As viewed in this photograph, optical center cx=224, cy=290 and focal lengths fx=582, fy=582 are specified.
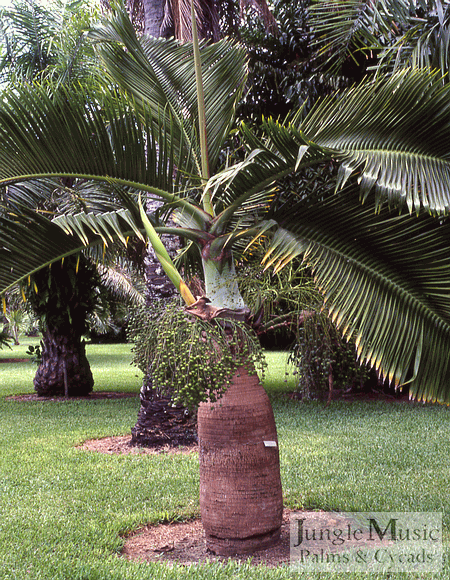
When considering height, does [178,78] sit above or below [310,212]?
above

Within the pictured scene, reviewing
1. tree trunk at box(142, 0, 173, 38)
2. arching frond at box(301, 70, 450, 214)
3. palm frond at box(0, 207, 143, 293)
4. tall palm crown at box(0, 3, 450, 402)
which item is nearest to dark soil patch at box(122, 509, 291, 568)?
tall palm crown at box(0, 3, 450, 402)

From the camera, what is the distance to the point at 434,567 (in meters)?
3.64

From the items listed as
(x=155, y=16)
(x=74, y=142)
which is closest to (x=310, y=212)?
(x=74, y=142)

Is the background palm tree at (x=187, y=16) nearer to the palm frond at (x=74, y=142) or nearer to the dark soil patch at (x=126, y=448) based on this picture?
the palm frond at (x=74, y=142)

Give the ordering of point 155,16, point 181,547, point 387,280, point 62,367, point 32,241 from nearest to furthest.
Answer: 1. point 387,280
2. point 32,241
3. point 181,547
4. point 155,16
5. point 62,367

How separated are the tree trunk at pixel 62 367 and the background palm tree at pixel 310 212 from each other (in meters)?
8.82

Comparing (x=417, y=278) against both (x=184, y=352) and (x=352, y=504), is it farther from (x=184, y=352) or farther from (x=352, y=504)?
(x=352, y=504)

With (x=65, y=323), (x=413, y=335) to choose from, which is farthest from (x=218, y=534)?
(x=65, y=323)

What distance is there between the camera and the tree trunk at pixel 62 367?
12516 millimetres

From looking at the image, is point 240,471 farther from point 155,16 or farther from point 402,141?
point 155,16

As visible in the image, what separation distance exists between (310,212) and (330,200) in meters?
0.16

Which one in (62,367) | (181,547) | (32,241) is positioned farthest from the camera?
(62,367)

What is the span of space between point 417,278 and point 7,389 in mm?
13393

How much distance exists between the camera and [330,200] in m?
3.75
